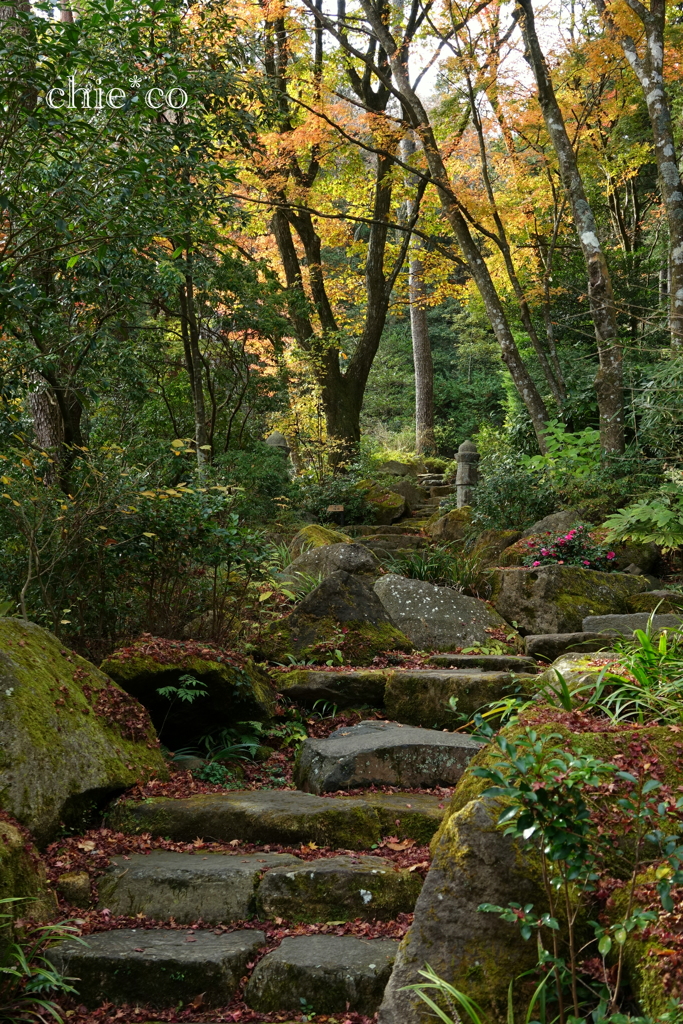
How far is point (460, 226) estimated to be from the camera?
458 inches

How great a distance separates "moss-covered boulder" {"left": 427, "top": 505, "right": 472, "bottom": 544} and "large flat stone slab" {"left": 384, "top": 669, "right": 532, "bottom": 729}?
461 cm

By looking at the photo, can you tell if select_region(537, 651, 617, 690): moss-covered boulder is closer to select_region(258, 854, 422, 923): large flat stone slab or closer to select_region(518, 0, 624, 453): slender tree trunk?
select_region(258, 854, 422, 923): large flat stone slab

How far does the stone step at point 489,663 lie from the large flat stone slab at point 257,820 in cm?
230

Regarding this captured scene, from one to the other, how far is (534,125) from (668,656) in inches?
503

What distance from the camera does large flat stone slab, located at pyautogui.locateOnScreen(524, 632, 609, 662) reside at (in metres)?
5.75

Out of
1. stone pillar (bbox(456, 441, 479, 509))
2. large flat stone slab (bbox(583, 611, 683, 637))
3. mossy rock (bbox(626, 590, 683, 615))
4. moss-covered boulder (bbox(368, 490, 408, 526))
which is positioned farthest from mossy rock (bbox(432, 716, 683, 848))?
moss-covered boulder (bbox(368, 490, 408, 526))

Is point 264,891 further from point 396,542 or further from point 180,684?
point 396,542

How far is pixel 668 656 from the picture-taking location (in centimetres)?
310

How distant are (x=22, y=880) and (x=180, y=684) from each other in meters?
1.87

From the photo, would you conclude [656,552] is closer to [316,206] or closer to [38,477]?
[38,477]

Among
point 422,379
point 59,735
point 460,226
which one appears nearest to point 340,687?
point 59,735

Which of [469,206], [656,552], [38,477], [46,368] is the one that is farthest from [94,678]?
[469,206]

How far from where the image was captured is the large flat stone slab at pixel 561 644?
5.75 m

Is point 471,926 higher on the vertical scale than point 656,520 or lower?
lower
